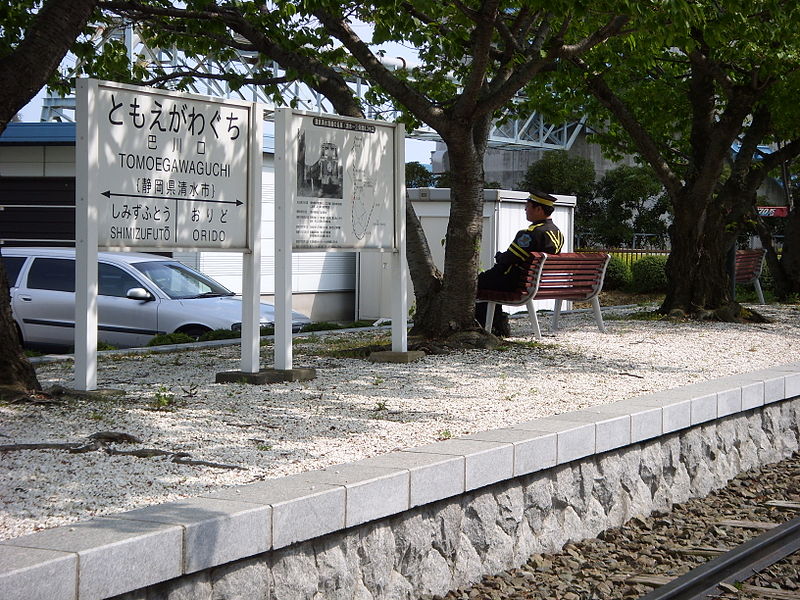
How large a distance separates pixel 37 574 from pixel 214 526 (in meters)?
0.82

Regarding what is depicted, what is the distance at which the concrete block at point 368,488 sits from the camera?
199 inches

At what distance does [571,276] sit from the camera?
536 inches

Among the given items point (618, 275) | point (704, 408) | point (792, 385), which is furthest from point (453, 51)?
point (618, 275)

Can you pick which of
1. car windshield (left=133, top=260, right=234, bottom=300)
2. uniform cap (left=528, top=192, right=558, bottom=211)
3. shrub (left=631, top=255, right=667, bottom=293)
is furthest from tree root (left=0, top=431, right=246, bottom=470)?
shrub (left=631, top=255, right=667, bottom=293)

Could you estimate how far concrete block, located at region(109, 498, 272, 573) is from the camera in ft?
14.0

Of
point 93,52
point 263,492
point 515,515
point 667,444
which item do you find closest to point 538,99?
point 93,52

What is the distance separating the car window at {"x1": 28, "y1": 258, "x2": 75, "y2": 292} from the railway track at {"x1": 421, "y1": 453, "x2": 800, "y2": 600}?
9.59 m

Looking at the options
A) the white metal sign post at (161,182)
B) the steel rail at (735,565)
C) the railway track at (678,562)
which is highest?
the white metal sign post at (161,182)

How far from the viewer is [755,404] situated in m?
9.22

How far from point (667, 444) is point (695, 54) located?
28.2ft

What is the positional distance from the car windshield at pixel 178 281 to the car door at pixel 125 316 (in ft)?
1.02

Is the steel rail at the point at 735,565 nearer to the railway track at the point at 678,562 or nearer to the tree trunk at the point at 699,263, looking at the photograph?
the railway track at the point at 678,562

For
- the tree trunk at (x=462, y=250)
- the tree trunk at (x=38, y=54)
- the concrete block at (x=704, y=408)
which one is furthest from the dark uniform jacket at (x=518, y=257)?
the tree trunk at (x=38, y=54)

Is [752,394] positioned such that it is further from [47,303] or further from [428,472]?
[47,303]
